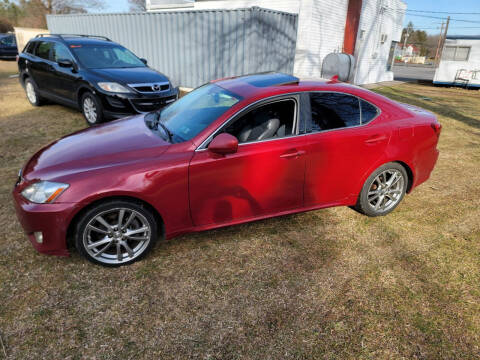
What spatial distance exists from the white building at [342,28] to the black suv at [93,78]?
312 inches

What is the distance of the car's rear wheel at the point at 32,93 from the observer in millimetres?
8766

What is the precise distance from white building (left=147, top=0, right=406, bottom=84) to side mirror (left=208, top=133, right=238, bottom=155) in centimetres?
1180

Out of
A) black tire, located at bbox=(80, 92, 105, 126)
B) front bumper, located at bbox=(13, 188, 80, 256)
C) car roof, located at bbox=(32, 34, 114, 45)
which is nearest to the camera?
front bumper, located at bbox=(13, 188, 80, 256)

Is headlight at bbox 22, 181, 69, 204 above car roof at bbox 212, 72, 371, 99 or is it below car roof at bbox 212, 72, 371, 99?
below

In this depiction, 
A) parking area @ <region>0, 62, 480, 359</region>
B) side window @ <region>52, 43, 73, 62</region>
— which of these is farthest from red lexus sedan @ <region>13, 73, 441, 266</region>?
side window @ <region>52, 43, 73, 62</region>

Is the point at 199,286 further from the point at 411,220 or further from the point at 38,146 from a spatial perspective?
the point at 38,146

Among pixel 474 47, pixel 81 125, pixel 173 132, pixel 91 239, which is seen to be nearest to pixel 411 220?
pixel 173 132

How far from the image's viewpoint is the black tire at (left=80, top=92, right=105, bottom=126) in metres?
6.87

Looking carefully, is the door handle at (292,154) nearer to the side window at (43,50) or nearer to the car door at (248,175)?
the car door at (248,175)

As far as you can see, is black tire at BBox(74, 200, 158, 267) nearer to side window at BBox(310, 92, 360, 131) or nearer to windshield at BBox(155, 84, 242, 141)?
windshield at BBox(155, 84, 242, 141)

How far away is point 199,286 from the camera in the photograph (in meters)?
2.94

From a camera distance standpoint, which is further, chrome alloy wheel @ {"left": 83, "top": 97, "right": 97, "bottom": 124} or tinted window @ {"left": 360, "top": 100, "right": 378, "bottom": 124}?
chrome alloy wheel @ {"left": 83, "top": 97, "right": 97, "bottom": 124}

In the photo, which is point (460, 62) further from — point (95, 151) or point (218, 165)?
point (95, 151)

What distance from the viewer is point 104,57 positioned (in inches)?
306
